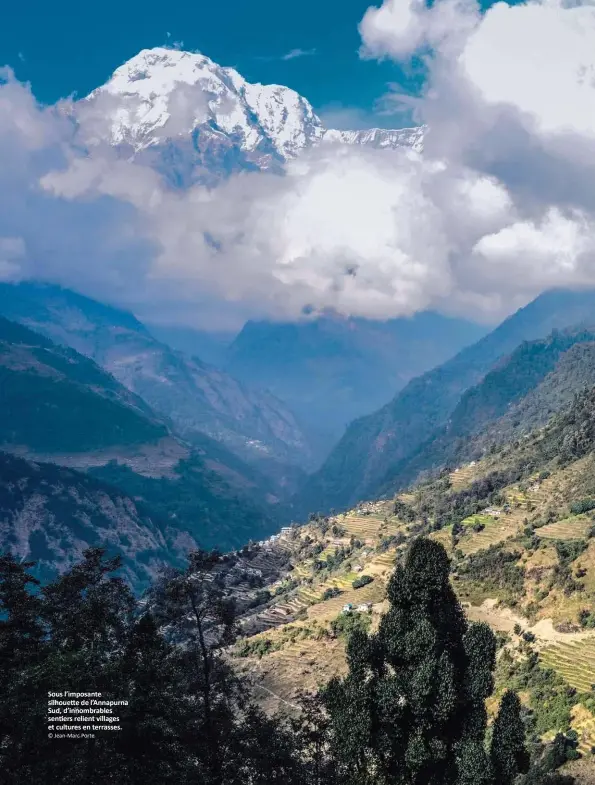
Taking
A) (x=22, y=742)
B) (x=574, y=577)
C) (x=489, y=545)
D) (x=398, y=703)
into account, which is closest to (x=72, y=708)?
(x=22, y=742)

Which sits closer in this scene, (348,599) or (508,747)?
(508,747)

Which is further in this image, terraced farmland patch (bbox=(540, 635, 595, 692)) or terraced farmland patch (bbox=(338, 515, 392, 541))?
terraced farmland patch (bbox=(338, 515, 392, 541))

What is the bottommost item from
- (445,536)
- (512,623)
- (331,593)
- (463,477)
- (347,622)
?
(512,623)

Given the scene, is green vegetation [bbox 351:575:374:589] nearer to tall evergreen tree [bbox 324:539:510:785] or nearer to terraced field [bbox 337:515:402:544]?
terraced field [bbox 337:515:402:544]

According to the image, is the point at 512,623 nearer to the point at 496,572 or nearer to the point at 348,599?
the point at 496,572

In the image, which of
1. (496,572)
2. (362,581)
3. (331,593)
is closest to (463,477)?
(362,581)

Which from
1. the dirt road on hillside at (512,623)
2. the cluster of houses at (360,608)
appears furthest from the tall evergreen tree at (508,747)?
the cluster of houses at (360,608)

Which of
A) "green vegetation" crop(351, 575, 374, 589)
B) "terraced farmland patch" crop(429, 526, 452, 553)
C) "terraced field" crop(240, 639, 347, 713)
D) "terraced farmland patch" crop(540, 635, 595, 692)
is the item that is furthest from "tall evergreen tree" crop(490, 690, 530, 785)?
"green vegetation" crop(351, 575, 374, 589)
